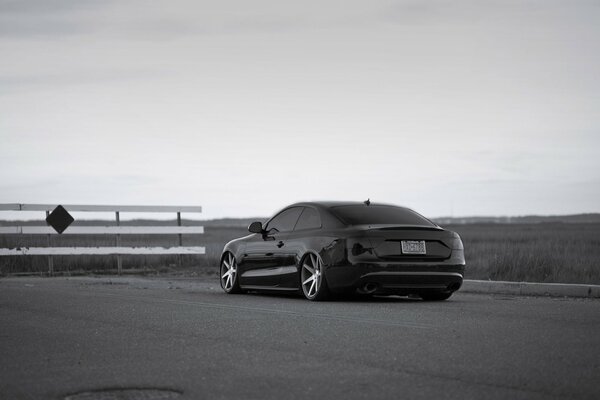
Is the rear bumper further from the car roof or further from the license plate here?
the car roof

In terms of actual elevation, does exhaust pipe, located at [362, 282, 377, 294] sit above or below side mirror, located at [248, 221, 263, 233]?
below

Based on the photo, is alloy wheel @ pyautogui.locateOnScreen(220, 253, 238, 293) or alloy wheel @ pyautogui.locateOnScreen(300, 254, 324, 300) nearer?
alloy wheel @ pyautogui.locateOnScreen(300, 254, 324, 300)

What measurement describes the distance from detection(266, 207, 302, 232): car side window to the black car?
0.02 m

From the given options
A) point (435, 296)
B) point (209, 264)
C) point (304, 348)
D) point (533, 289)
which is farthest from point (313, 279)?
point (209, 264)

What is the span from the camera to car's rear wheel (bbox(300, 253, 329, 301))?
13.5 m

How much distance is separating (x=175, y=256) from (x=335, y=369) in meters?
17.6

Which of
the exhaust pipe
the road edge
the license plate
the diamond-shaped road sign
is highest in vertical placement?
the diamond-shaped road sign

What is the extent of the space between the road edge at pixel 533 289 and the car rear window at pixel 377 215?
6.04 ft

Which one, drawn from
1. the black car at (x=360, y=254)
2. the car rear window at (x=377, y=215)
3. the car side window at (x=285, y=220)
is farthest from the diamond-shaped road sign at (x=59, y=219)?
the car rear window at (x=377, y=215)

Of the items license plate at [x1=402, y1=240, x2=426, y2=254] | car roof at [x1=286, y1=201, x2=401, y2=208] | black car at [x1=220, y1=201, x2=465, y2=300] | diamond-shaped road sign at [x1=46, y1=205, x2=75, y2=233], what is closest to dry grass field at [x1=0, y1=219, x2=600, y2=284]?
diamond-shaped road sign at [x1=46, y1=205, x2=75, y2=233]

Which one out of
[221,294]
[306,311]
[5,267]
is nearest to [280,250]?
[221,294]

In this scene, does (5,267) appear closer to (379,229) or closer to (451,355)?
(379,229)

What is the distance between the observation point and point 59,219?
2267 cm

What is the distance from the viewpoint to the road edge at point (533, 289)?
14352 millimetres
